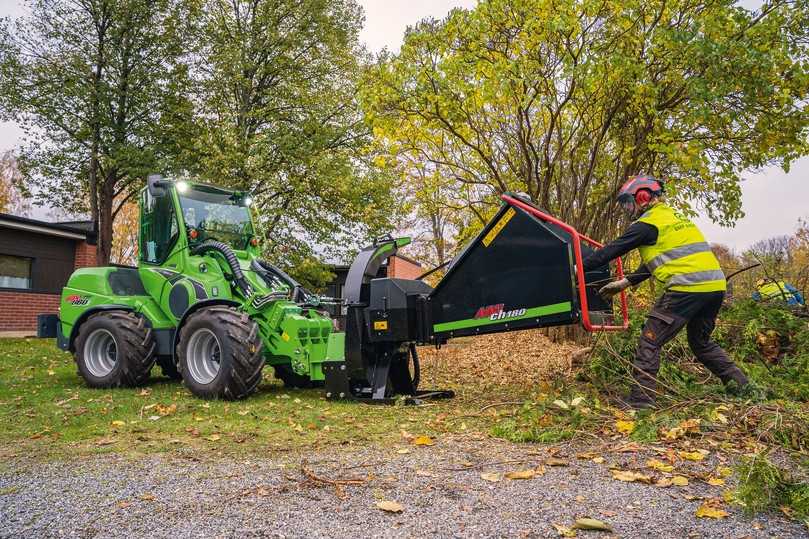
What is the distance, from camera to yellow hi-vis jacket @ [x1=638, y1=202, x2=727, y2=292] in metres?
5.36

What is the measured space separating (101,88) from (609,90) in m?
14.7

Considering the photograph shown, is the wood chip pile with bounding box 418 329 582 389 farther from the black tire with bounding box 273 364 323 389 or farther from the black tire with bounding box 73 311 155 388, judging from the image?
the black tire with bounding box 73 311 155 388

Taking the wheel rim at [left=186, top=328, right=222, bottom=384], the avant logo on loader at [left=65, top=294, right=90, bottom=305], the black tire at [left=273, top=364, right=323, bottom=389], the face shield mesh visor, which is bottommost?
the black tire at [left=273, top=364, right=323, bottom=389]

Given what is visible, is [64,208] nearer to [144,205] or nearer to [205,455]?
[144,205]

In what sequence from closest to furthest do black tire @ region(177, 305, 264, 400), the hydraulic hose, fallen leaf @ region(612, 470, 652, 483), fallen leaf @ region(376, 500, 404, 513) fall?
fallen leaf @ region(376, 500, 404, 513)
fallen leaf @ region(612, 470, 652, 483)
black tire @ region(177, 305, 264, 400)
the hydraulic hose

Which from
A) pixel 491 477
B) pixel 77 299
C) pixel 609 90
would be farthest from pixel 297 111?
pixel 491 477

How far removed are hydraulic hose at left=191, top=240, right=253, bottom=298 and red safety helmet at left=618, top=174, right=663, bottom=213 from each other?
14.8 ft

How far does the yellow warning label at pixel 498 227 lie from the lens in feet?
18.5

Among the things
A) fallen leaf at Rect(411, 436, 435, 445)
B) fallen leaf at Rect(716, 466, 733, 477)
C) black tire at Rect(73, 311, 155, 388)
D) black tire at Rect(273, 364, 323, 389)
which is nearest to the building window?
black tire at Rect(73, 311, 155, 388)

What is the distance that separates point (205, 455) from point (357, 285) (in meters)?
2.63

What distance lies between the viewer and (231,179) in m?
16.9

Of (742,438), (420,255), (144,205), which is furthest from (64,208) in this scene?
(742,438)

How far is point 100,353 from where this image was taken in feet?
28.0

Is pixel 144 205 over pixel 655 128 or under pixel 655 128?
under
